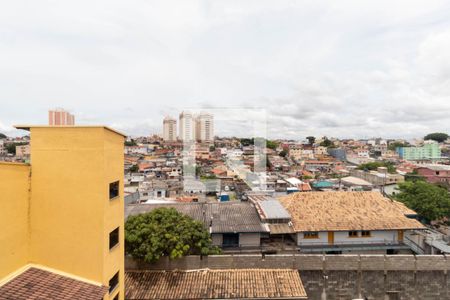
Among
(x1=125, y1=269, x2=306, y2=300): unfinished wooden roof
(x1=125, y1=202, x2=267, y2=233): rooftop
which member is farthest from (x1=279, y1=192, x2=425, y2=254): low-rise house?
(x1=125, y1=269, x2=306, y2=300): unfinished wooden roof

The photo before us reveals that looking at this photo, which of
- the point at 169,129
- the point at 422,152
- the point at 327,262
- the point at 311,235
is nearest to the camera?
the point at 327,262

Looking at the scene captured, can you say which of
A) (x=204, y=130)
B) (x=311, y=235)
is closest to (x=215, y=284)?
(x=311, y=235)

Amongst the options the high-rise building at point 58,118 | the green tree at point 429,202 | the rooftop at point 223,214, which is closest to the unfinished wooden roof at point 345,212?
the rooftop at point 223,214

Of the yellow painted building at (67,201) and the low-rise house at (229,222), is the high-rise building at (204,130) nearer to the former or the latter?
the low-rise house at (229,222)

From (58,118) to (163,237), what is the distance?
7812 mm

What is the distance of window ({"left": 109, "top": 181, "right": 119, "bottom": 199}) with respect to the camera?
9.82 meters

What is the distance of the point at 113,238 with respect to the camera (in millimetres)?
10211

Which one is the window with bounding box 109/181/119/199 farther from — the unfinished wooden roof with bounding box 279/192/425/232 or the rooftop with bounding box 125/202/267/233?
the unfinished wooden roof with bounding box 279/192/425/232

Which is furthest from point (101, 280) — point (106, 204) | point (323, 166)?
point (323, 166)

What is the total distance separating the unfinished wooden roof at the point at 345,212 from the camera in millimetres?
19781

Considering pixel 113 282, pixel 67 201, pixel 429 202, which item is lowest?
pixel 429 202

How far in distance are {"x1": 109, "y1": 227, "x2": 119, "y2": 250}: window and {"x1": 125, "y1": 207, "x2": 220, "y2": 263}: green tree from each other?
153 inches

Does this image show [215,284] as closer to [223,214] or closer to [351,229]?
[223,214]

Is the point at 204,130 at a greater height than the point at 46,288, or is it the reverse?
the point at 204,130
